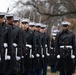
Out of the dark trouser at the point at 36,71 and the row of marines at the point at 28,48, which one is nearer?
the row of marines at the point at 28,48

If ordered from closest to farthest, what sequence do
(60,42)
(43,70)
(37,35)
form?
(60,42) → (37,35) → (43,70)

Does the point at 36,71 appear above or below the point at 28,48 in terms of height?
below

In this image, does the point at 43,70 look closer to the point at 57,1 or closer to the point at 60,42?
the point at 60,42

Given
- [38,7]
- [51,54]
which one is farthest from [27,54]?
[38,7]

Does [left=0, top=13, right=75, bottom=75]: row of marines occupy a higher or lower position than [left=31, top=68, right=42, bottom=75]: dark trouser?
higher

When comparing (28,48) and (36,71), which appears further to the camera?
(36,71)

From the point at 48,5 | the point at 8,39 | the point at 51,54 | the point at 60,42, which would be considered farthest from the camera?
the point at 48,5

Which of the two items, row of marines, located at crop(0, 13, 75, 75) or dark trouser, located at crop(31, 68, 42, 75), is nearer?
row of marines, located at crop(0, 13, 75, 75)

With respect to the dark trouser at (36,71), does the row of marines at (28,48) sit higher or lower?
higher

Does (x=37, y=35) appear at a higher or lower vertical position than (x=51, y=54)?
higher

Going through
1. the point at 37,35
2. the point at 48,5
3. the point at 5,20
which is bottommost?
the point at 48,5

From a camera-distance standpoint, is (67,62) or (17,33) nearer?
(17,33)

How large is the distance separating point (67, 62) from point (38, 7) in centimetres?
2272

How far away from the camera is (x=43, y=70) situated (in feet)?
59.4
